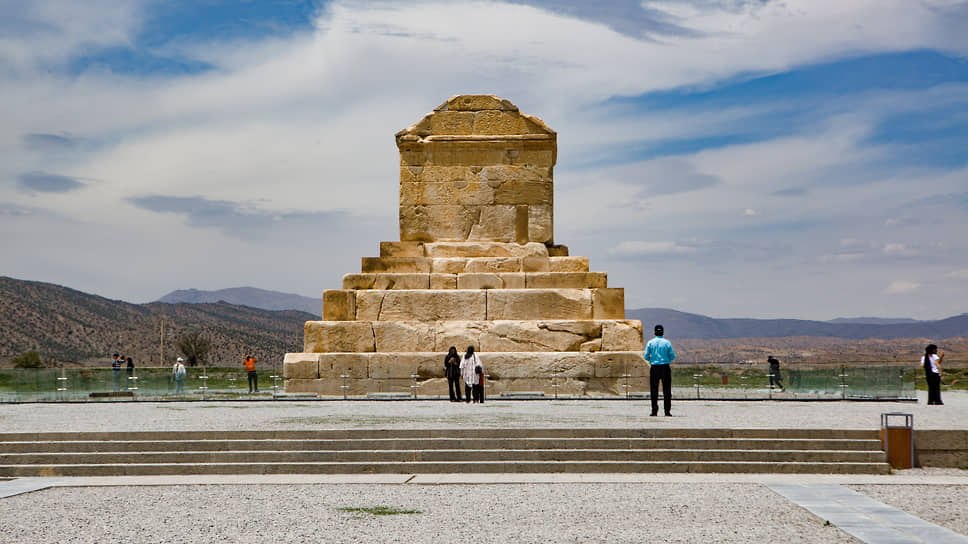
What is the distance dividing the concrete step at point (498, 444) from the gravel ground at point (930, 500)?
1.70 meters

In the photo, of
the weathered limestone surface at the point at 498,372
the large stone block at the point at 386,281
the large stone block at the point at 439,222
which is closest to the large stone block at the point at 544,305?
the weathered limestone surface at the point at 498,372

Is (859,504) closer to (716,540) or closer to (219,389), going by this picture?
(716,540)

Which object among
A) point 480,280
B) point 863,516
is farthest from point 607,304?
point 863,516

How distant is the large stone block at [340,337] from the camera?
21.8 m

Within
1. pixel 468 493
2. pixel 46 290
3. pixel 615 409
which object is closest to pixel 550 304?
pixel 615 409

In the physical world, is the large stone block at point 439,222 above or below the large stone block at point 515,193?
below

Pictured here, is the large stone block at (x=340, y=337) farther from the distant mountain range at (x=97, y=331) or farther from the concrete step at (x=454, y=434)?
the distant mountain range at (x=97, y=331)

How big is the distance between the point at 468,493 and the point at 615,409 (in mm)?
7419

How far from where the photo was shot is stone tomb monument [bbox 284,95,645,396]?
21.3 meters

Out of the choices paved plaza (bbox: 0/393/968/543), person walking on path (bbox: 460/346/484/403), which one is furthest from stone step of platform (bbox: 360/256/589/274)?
paved plaza (bbox: 0/393/968/543)

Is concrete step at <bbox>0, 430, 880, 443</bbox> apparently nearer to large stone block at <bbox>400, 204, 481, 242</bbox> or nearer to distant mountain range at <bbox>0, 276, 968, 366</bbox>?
large stone block at <bbox>400, 204, 481, 242</bbox>

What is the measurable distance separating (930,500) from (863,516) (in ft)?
4.27

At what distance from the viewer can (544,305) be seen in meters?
22.0

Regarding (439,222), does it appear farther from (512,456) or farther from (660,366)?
(512,456)
